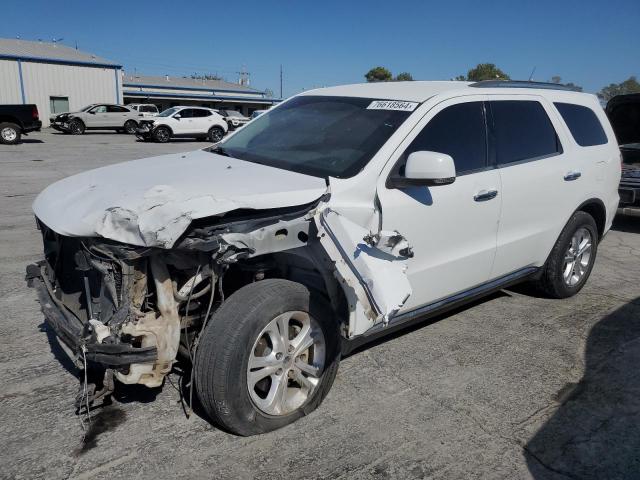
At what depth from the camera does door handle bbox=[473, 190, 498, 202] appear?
3723mm

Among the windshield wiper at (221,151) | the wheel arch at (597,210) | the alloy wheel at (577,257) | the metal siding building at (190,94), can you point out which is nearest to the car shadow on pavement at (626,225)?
the wheel arch at (597,210)

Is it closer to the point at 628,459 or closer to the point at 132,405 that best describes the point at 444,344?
the point at 628,459

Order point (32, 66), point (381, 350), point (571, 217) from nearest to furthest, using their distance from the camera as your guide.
→ point (381, 350)
point (571, 217)
point (32, 66)

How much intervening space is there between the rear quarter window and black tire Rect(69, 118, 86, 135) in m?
28.6

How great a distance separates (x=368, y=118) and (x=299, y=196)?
3.60ft

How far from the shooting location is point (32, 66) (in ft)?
115

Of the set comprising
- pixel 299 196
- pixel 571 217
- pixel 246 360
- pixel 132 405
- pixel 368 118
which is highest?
pixel 368 118

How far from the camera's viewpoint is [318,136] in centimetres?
379

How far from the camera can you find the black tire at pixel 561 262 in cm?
475

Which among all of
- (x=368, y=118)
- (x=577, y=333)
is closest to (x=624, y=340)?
(x=577, y=333)

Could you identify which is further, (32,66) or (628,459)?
(32,66)

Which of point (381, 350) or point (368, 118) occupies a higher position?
point (368, 118)

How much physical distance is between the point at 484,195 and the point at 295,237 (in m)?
1.59

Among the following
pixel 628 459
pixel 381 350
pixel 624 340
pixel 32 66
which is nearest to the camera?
pixel 628 459
